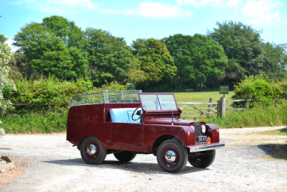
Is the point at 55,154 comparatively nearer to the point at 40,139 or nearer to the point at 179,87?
the point at 40,139

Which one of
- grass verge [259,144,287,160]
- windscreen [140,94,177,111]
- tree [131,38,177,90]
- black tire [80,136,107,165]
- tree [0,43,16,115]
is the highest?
tree [131,38,177,90]

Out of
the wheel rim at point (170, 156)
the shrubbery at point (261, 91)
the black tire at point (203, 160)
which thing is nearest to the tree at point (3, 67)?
the wheel rim at point (170, 156)

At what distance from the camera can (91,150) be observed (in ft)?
28.9

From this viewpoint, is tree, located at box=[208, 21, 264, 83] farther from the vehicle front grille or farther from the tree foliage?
the vehicle front grille

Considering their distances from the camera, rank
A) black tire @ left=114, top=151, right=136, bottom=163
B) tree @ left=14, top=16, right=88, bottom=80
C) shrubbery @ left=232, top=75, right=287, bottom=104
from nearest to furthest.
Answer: black tire @ left=114, top=151, right=136, bottom=163, shrubbery @ left=232, top=75, right=287, bottom=104, tree @ left=14, top=16, right=88, bottom=80

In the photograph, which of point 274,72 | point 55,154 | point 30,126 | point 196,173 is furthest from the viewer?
point 274,72

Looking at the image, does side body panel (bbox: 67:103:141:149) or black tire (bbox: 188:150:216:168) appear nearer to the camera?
black tire (bbox: 188:150:216:168)

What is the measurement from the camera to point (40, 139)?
14.8 m

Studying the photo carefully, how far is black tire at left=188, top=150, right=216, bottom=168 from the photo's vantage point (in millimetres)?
8242

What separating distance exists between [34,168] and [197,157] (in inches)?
164

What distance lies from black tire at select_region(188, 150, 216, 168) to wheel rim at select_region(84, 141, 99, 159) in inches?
99.6

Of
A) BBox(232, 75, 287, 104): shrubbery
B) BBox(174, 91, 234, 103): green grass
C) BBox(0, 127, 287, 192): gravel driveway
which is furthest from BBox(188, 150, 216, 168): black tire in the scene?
BBox(174, 91, 234, 103): green grass

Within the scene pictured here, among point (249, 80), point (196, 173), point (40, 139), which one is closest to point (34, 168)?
point (196, 173)

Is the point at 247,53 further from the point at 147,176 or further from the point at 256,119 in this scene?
the point at 147,176
